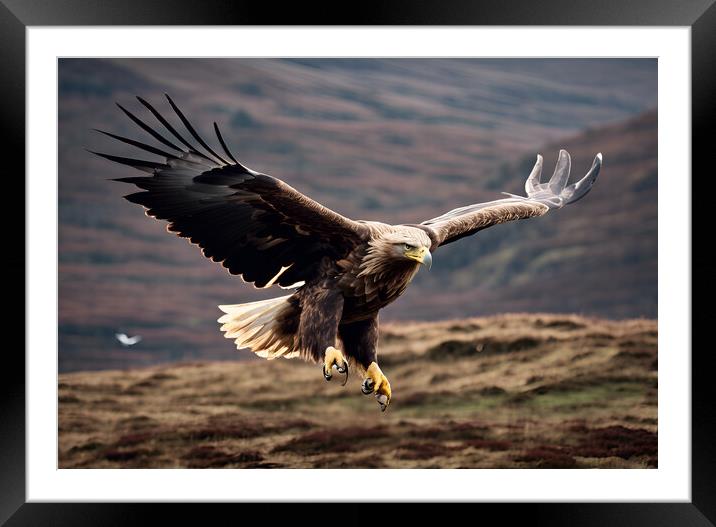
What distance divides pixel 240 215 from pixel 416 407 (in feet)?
23.0

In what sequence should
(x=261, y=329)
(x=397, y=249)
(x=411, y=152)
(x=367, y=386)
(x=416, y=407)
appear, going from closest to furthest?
(x=397, y=249) → (x=367, y=386) → (x=261, y=329) → (x=416, y=407) → (x=411, y=152)

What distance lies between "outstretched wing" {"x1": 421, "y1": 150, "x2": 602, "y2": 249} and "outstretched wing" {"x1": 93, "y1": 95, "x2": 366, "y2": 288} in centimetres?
59

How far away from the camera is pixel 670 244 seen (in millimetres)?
7961

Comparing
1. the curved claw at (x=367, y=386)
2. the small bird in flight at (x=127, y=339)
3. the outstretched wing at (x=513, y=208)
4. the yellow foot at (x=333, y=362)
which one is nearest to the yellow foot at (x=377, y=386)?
the curved claw at (x=367, y=386)

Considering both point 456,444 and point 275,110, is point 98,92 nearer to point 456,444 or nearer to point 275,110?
point 275,110

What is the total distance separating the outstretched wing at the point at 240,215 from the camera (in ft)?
15.9

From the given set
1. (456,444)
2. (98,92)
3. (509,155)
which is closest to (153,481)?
(456,444)

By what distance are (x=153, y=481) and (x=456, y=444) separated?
11.3 ft

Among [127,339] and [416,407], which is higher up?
[127,339]

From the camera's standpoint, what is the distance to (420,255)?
4.81 m

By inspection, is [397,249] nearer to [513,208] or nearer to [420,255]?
[420,255]
